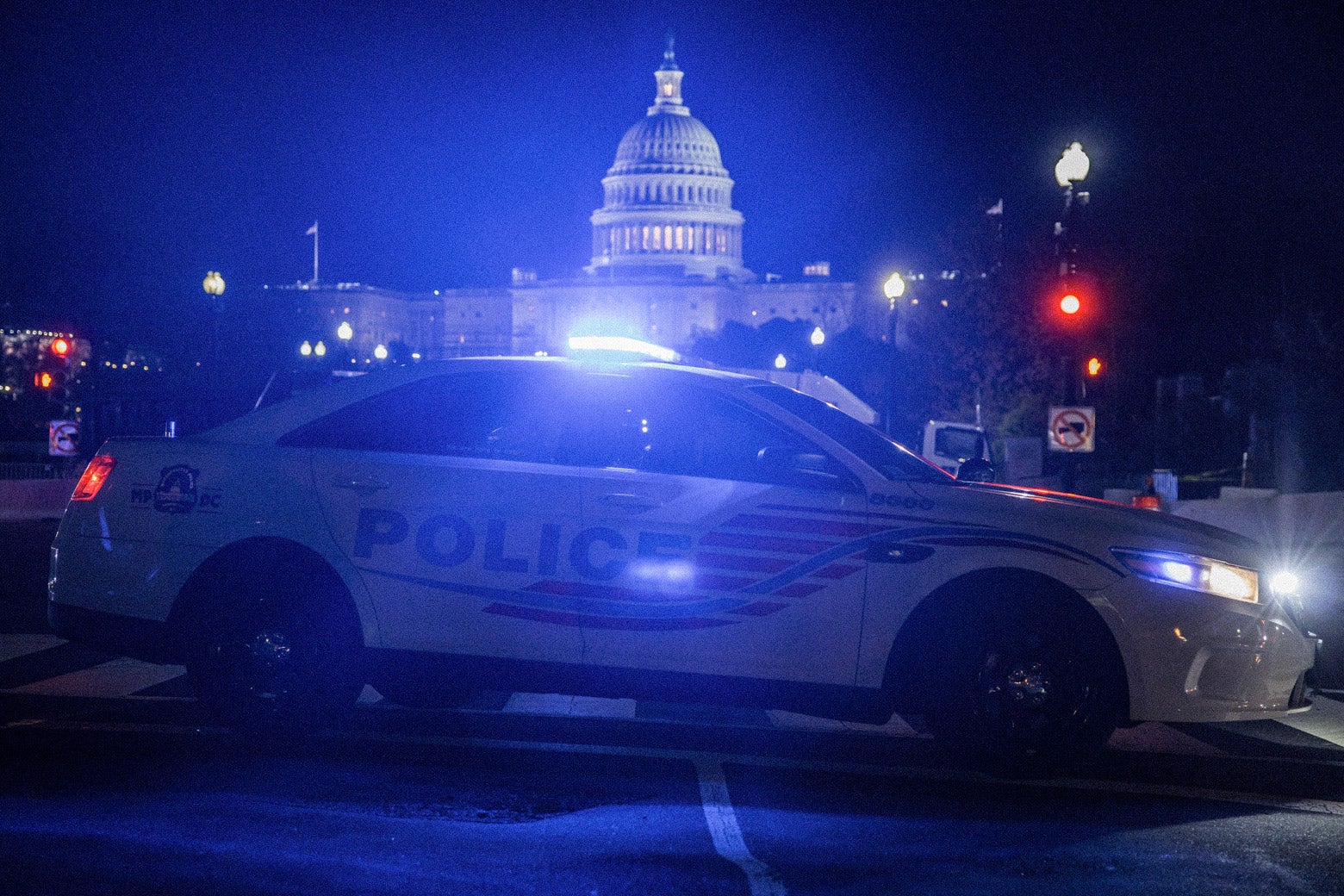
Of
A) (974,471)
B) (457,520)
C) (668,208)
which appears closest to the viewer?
(457,520)

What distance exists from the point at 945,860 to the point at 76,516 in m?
4.34

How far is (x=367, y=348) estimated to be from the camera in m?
156

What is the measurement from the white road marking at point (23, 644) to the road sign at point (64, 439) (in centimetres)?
1648

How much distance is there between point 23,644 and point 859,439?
5.88 metres

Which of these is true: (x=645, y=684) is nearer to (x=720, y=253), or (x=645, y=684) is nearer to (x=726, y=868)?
(x=726, y=868)

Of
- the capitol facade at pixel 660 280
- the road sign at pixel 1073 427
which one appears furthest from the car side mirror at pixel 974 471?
the capitol facade at pixel 660 280

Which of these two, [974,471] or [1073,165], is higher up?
[1073,165]

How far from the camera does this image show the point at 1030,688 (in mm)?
6625

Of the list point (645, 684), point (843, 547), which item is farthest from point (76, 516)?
point (843, 547)

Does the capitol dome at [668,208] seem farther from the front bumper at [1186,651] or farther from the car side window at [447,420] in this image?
the front bumper at [1186,651]

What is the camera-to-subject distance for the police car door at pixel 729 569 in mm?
6742

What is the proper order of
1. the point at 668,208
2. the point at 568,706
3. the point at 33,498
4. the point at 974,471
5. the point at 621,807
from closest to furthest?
the point at 621,807, the point at 974,471, the point at 568,706, the point at 33,498, the point at 668,208

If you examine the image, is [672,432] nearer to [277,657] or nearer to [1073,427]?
[277,657]

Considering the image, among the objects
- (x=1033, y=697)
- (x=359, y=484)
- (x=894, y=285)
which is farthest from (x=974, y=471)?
(x=894, y=285)
